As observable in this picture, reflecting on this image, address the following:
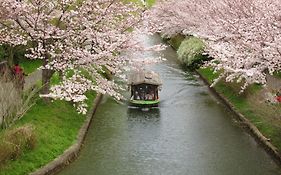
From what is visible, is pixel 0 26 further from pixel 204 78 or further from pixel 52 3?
pixel 204 78

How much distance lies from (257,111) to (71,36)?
853 cm

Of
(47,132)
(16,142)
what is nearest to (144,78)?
(47,132)

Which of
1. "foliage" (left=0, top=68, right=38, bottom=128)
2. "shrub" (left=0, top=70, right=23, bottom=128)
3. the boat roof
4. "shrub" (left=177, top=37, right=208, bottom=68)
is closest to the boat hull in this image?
the boat roof

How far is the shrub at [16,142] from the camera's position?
1497 centimetres

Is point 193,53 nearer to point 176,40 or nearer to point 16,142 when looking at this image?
point 176,40

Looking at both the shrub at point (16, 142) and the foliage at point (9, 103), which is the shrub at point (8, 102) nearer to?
the foliage at point (9, 103)

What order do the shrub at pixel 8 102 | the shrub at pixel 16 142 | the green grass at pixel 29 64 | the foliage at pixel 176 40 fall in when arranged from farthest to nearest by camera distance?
the foliage at pixel 176 40, the green grass at pixel 29 64, the shrub at pixel 8 102, the shrub at pixel 16 142

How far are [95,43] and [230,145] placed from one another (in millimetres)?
7225

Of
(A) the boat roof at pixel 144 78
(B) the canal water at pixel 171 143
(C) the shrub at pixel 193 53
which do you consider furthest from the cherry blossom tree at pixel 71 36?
(C) the shrub at pixel 193 53

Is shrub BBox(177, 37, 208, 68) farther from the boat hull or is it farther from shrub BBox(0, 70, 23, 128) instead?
shrub BBox(0, 70, 23, 128)

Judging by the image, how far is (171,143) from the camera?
64.5ft

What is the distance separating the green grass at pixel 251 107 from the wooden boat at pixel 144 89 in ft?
14.0

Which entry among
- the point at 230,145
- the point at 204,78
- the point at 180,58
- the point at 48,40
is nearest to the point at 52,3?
the point at 48,40

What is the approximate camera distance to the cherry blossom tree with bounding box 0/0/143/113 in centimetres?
1905
